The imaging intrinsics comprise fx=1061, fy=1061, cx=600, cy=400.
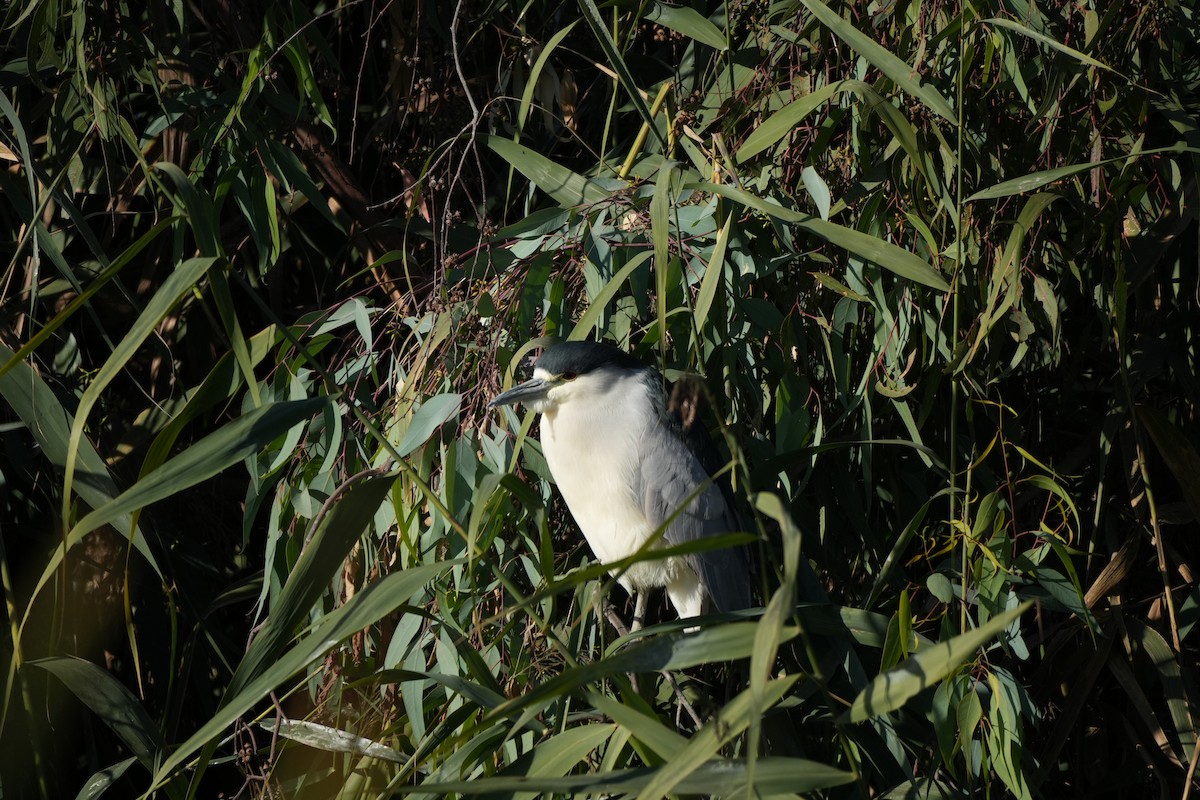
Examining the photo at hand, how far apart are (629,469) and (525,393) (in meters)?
0.29

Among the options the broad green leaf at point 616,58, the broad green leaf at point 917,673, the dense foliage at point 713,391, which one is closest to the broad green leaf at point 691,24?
the dense foliage at point 713,391

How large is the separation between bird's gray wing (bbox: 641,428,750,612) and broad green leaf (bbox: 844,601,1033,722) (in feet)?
2.91

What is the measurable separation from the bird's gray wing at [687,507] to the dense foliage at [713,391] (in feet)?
0.21

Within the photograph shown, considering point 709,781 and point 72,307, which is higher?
point 72,307

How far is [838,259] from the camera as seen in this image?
1580mm

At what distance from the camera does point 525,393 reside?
1.54 m

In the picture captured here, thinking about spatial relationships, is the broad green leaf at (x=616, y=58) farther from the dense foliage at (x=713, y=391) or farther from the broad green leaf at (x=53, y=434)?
the broad green leaf at (x=53, y=434)

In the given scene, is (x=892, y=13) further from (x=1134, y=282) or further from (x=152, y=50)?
(x=152, y=50)

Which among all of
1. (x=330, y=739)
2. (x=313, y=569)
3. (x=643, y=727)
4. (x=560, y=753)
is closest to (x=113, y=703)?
(x=330, y=739)

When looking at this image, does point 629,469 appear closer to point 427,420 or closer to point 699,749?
point 427,420

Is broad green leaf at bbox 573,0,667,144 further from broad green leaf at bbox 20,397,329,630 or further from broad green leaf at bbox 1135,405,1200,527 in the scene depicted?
broad green leaf at bbox 1135,405,1200,527

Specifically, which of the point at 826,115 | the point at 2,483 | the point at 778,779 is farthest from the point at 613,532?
the point at 2,483

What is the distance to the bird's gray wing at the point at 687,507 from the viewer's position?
1.75 meters

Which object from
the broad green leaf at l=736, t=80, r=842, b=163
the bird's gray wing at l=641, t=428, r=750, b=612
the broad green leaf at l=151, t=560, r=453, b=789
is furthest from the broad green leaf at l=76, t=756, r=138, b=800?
the broad green leaf at l=736, t=80, r=842, b=163
